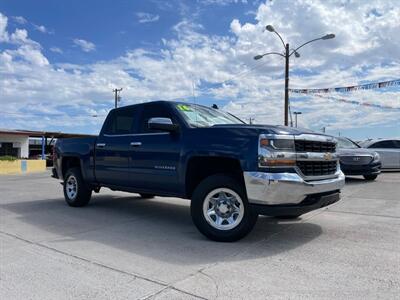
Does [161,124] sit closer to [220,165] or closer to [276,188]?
[220,165]

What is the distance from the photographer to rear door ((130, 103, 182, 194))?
6062mm

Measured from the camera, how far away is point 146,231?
611 cm

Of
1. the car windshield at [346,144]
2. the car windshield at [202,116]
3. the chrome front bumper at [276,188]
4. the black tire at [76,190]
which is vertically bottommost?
the black tire at [76,190]

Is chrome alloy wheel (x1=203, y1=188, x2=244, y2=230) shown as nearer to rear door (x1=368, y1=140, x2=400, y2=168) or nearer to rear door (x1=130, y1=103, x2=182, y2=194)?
rear door (x1=130, y1=103, x2=182, y2=194)

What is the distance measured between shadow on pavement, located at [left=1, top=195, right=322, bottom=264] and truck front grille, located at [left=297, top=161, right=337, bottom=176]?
885 mm

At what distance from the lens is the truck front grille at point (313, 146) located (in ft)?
17.1

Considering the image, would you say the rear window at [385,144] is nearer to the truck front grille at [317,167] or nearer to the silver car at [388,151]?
the silver car at [388,151]

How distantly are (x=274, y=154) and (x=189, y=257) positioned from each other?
1.58 m

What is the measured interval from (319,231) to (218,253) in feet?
6.08

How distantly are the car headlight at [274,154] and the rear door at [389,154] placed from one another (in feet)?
47.6

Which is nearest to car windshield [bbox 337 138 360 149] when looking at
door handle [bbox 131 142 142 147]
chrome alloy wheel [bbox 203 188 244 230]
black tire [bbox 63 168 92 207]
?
black tire [bbox 63 168 92 207]

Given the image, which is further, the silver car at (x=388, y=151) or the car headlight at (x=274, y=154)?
the silver car at (x=388, y=151)

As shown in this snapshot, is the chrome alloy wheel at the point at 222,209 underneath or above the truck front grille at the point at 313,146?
underneath

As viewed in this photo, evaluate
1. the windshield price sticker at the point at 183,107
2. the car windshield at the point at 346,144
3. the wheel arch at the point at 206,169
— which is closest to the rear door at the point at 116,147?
the windshield price sticker at the point at 183,107
